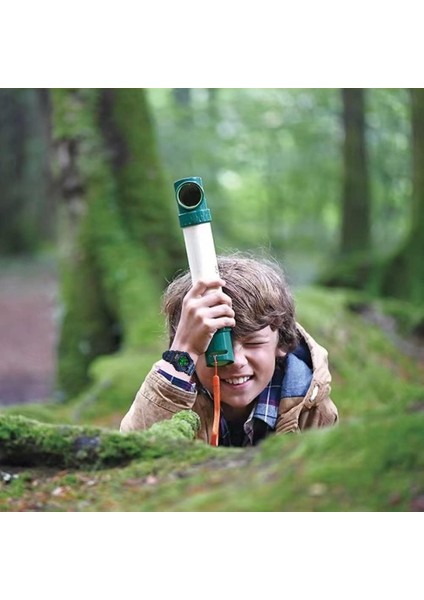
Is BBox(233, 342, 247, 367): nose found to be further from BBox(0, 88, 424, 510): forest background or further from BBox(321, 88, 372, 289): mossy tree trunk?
BBox(321, 88, 372, 289): mossy tree trunk

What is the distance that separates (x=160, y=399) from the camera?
110 inches

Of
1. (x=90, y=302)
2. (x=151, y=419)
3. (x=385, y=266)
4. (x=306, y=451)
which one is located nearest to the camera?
(x=306, y=451)

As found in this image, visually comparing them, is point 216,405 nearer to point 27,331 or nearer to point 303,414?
point 303,414

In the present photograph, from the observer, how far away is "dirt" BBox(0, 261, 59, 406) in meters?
10.5

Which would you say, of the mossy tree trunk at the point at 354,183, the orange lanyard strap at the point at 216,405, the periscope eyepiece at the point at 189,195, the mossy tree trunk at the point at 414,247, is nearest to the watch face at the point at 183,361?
the orange lanyard strap at the point at 216,405

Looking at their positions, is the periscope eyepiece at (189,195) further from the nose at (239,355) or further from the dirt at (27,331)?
the dirt at (27,331)

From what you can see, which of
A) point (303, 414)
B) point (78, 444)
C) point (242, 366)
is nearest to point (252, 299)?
point (242, 366)

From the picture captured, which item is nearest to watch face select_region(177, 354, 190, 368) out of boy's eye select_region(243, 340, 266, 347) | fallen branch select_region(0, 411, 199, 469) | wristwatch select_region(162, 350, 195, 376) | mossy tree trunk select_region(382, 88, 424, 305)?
wristwatch select_region(162, 350, 195, 376)

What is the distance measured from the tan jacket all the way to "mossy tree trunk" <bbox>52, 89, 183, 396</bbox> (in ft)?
12.4

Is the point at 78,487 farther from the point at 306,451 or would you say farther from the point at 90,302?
the point at 90,302

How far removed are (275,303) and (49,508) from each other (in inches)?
49.6

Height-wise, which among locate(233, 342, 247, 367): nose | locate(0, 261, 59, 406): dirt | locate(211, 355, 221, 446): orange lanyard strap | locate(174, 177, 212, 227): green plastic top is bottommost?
locate(0, 261, 59, 406): dirt

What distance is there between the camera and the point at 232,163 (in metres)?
15.1
